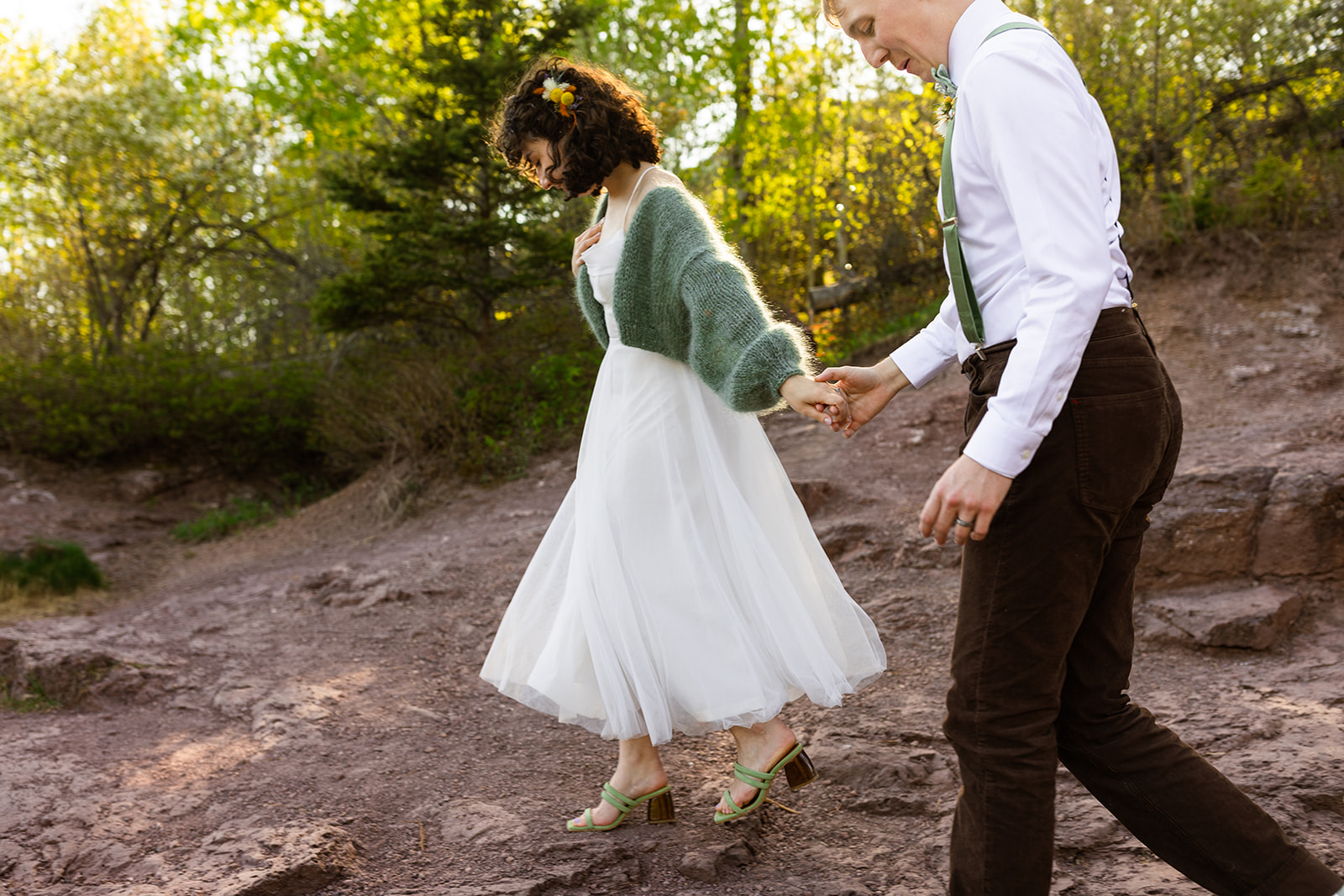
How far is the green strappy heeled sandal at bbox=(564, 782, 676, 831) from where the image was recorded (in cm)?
237

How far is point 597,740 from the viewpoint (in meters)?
3.13

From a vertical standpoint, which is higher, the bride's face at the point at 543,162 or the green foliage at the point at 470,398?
the bride's face at the point at 543,162

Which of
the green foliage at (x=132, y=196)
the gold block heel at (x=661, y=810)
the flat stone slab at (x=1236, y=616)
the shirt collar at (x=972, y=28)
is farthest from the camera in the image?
the green foliage at (x=132, y=196)

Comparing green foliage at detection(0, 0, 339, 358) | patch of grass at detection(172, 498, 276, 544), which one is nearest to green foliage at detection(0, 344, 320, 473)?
patch of grass at detection(172, 498, 276, 544)

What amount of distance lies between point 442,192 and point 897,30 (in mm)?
7361

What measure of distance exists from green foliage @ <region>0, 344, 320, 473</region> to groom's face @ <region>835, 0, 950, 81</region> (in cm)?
854

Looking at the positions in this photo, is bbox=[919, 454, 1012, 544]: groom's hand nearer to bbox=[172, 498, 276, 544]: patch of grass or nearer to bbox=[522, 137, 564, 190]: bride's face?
bbox=[522, 137, 564, 190]: bride's face

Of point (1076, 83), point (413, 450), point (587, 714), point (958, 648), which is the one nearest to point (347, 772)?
point (587, 714)

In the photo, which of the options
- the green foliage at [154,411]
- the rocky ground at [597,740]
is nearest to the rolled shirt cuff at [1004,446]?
the rocky ground at [597,740]

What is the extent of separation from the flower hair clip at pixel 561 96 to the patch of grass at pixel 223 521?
7050mm

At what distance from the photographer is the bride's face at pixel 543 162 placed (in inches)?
95.0

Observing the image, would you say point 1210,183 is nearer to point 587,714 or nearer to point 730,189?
point 730,189

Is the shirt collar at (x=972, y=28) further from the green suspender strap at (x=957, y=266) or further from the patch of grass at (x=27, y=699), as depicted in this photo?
the patch of grass at (x=27, y=699)

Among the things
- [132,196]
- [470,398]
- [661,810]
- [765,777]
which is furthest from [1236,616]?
[132,196]
